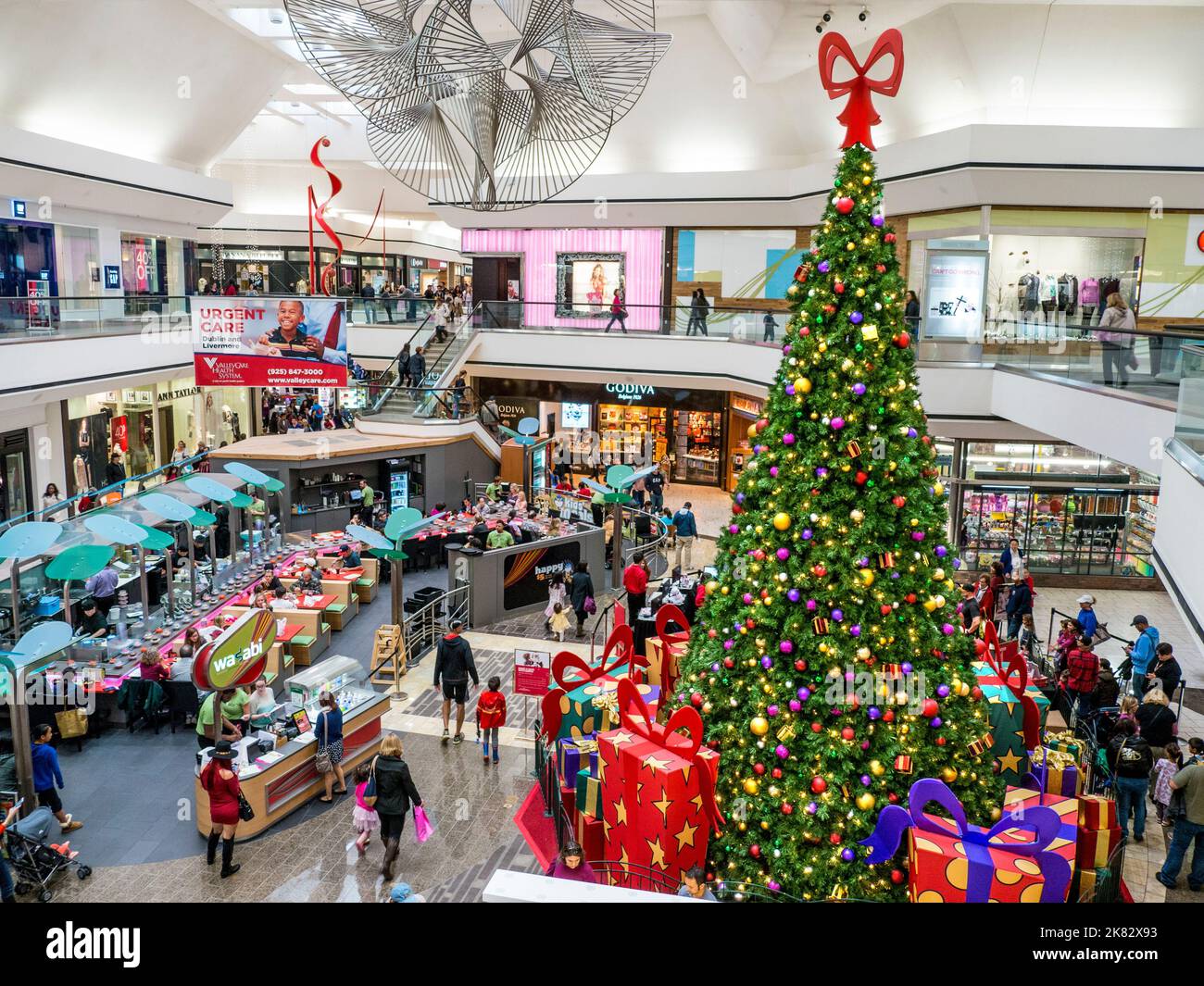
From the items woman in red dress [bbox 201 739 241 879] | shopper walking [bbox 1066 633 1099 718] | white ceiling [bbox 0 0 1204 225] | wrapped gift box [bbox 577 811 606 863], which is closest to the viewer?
wrapped gift box [bbox 577 811 606 863]

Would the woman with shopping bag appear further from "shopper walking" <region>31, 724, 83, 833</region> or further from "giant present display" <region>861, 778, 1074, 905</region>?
"giant present display" <region>861, 778, 1074, 905</region>

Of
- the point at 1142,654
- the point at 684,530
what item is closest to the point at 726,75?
the point at 684,530

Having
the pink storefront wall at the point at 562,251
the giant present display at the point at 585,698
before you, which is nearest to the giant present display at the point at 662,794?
the giant present display at the point at 585,698

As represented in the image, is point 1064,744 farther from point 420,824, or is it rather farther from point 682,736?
point 420,824

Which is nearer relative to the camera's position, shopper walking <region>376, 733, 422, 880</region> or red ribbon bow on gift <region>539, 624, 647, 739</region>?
shopper walking <region>376, 733, 422, 880</region>

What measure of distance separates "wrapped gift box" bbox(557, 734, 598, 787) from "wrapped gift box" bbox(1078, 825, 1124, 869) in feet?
11.3

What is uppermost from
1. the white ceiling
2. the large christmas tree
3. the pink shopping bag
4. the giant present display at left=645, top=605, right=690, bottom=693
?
the white ceiling

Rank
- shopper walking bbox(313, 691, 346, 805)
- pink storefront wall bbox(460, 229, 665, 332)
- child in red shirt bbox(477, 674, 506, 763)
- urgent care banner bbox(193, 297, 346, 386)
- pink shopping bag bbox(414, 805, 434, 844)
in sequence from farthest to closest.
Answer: pink storefront wall bbox(460, 229, 665, 332) < urgent care banner bbox(193, 297, 346, 386) < child in red shirt bbox(477, 674, 506, 763) < shopper walking bbox(313, 691, 346, 805) < pink shopping bag bbox(414, 805, 434, 844)

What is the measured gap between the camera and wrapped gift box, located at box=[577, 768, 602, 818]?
22.8 feet

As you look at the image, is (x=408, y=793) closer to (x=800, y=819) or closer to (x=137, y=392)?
(x=800, y=819)

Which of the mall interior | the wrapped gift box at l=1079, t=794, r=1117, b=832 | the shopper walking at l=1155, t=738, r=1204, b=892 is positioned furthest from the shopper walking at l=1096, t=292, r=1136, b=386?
the wrapped gift box at l=1079, t=794, r=1117, b=832

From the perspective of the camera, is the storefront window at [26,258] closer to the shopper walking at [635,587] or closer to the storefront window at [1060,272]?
the shopper walking at [635,587]

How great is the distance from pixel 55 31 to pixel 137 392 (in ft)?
29.6

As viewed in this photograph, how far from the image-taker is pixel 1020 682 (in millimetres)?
7820
